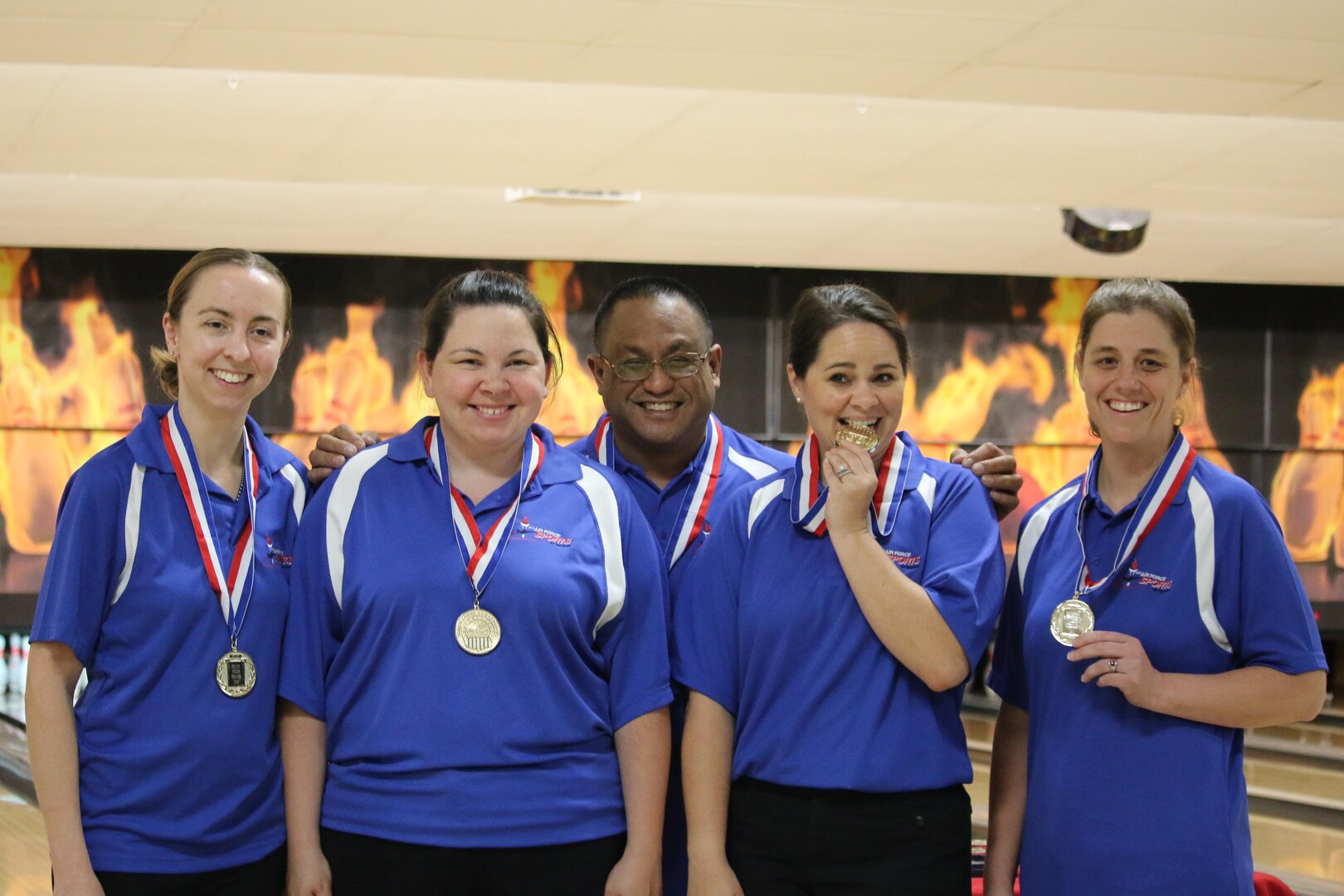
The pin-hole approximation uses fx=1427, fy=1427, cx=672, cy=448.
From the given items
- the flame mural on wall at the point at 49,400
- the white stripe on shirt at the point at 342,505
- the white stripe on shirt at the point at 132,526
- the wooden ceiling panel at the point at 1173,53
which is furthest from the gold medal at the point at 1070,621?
the flame mural on wall at the point at 49,400

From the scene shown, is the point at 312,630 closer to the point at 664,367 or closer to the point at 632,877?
the point at 632,877

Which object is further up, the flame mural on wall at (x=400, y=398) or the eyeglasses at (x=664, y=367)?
the flame mural on wall at (x=400, y=398)

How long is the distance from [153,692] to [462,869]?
514mm

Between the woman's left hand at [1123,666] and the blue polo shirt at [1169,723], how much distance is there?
0.05 metres

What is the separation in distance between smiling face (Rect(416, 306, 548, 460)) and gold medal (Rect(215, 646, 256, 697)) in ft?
1.46

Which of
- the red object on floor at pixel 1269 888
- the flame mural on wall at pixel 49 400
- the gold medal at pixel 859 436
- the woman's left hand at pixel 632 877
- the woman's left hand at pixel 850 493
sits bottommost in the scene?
the red object on floor at pixel 1269 888

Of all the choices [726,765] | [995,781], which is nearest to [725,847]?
[726,765]

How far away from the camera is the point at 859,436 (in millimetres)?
2064

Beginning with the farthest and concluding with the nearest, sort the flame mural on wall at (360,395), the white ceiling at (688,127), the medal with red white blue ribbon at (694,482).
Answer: the flame mural on wall at (360,395) < the white ceiling at (688,127) < the medal with red white blue ribbon at (694,482)

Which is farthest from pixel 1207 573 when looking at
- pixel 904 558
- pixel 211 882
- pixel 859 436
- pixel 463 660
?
pixel 211 882

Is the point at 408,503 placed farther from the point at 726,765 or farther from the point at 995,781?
the point at 995,781

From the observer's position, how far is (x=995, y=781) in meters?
2.23

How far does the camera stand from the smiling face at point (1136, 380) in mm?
2100

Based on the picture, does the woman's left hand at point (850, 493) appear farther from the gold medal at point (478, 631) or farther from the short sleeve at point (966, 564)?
the gold medal at point (478, 631)
